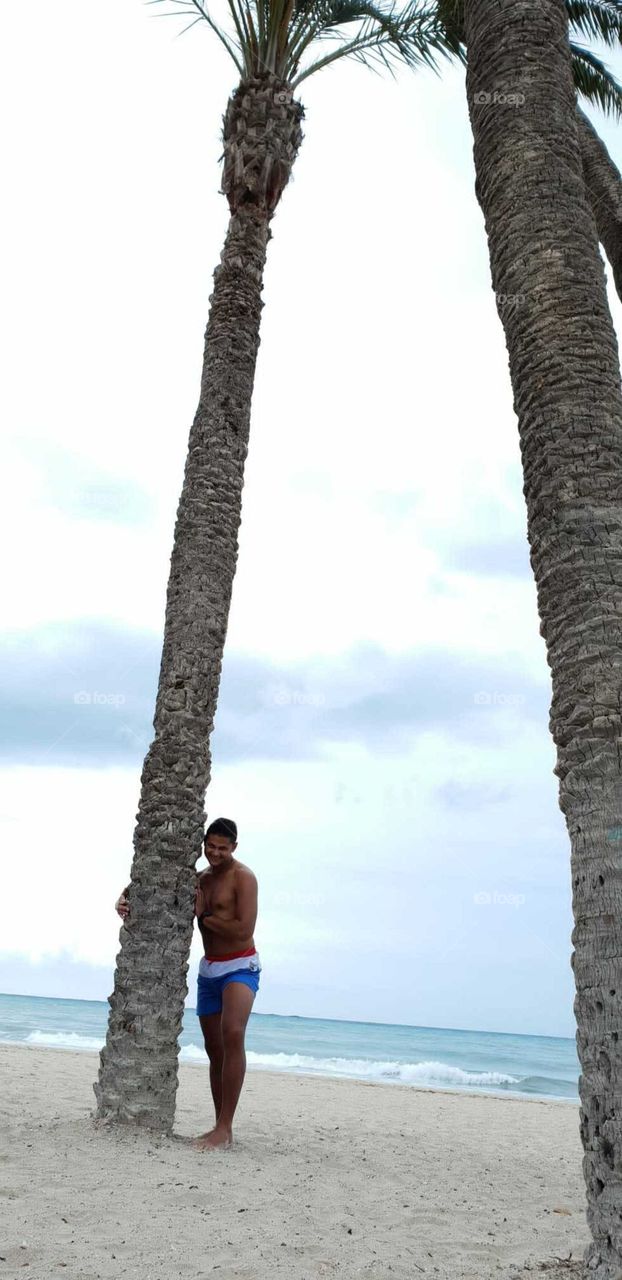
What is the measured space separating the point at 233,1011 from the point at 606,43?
1201 centimetres

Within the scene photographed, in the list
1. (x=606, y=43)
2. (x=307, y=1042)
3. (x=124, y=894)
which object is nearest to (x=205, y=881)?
(x=124, y=894)

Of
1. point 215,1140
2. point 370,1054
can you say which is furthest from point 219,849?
point 370,1054

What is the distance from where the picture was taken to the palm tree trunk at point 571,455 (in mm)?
3141

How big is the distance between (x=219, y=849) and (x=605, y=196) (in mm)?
8516

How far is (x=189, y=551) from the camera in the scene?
6.61m

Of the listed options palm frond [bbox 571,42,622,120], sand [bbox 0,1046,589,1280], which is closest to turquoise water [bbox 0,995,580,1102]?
sand [bbox 0,1046,589,1280]

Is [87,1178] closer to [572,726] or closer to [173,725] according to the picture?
[173,725]

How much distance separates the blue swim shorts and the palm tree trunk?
289 centimetres

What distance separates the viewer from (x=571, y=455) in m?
3.66

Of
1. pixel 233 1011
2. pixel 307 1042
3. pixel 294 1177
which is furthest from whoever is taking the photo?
pixel 307 1042

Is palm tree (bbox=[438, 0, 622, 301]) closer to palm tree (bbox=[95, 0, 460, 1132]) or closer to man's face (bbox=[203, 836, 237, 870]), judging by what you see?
palm tree (bbox=[95, 0, 460, 1132])

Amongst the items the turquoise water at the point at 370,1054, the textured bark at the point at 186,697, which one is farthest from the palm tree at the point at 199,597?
the turquoise water at the point at 370,1054

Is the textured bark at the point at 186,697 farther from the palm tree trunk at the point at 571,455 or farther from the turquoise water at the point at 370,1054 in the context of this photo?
the turquoise water at the point at 370,1054

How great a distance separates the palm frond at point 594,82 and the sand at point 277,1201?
1229 centimetres
